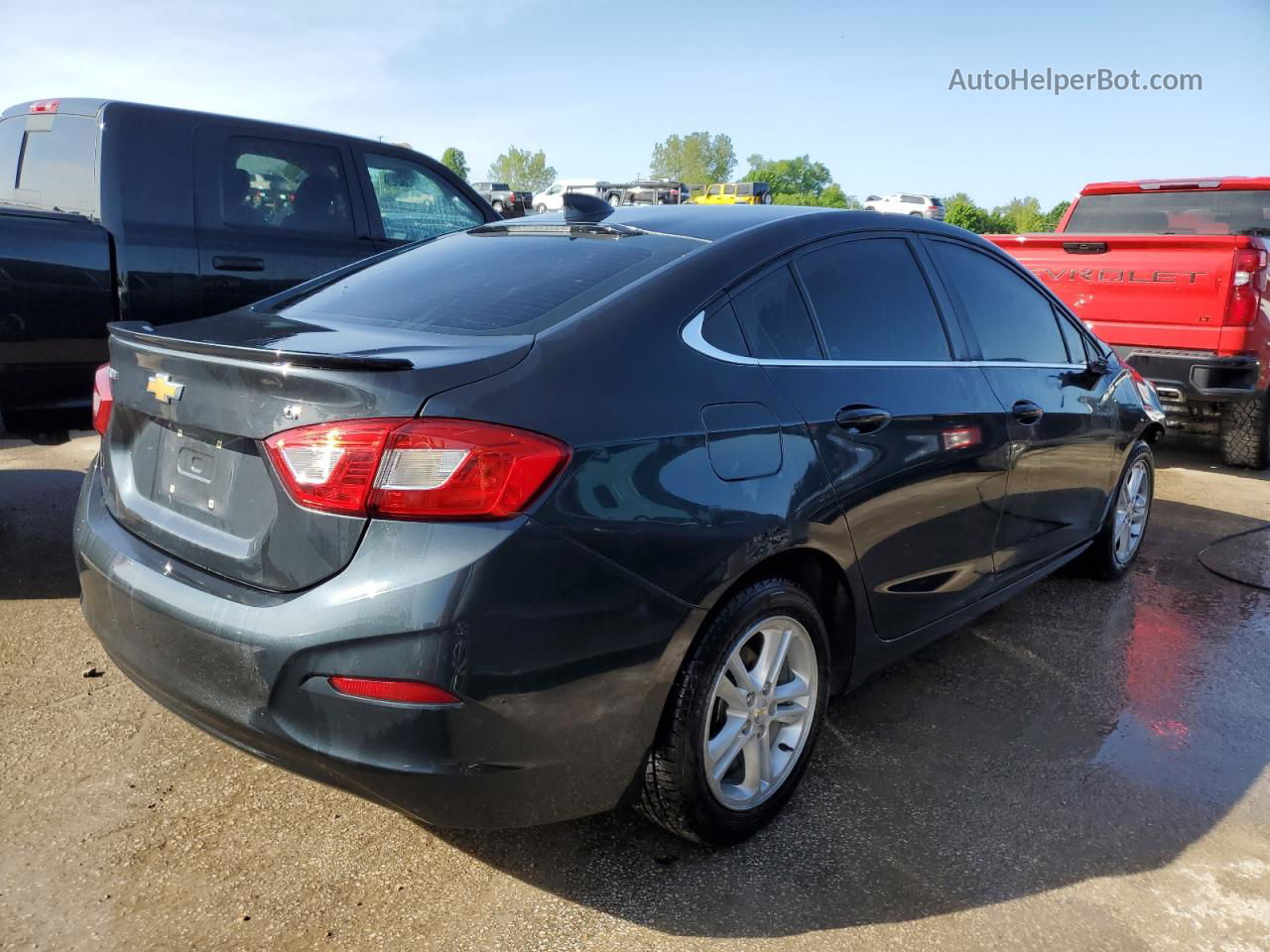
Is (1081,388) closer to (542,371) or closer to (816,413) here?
(816,413)

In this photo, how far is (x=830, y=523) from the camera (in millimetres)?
2602

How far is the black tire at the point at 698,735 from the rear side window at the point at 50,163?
12.5 ft

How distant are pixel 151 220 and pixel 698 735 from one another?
3.76 metres

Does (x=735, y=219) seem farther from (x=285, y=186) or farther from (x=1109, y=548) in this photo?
(x=285, y=186)

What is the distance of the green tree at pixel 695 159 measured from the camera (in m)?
94.2

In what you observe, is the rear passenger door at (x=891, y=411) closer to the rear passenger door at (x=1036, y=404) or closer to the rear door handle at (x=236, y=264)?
the rear passenger door at (x=1036, y=404)

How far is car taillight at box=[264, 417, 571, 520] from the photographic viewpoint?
1924 mm

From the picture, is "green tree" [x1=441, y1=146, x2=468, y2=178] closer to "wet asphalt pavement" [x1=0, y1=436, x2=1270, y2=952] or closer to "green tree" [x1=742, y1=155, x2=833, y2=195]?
"green tree" [x1=742, y1=155, x2=833, y2=195]

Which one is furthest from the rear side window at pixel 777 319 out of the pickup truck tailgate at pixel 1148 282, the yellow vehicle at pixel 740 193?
the yellow vehicle at pixel 740 193

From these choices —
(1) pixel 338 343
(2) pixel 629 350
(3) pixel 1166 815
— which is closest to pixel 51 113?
(1) pixel 338 343

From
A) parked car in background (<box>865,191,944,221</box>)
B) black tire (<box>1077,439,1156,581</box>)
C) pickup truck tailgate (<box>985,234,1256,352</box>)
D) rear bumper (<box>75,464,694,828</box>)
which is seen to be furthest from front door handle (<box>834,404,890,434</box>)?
parked car in background (<box>865,191,944,221</box>)

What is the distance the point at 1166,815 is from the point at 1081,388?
1902 mm

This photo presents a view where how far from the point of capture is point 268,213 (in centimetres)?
512

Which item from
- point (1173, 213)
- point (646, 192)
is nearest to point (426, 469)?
point (1173, 213)
